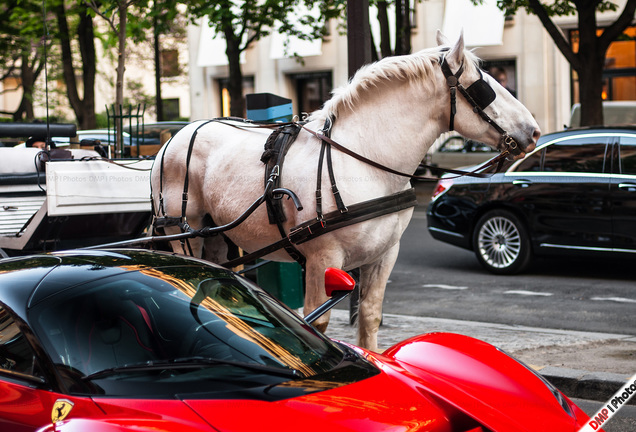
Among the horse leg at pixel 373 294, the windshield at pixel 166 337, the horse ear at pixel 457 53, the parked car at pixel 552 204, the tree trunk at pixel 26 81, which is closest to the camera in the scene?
the windshield at pixel 166 337

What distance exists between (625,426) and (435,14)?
3062cm

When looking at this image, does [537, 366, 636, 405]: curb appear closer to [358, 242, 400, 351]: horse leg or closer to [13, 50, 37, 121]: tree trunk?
[358, 242, 400, 351]: horse leg

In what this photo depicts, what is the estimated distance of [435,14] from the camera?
33875 millimetres

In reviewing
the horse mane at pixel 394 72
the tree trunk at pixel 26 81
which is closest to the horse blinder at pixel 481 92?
the horse mane at pixel 394 72

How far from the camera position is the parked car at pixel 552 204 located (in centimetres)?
1002

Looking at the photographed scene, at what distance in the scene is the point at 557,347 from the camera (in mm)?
6852

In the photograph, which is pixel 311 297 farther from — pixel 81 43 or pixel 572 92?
pixel 572 92

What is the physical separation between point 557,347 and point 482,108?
2.43m

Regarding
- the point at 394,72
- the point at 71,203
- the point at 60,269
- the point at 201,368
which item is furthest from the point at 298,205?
the point at 71,203

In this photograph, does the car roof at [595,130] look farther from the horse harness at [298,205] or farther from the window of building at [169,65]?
the window of building at [169,65]

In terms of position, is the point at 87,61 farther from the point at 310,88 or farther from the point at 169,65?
the point at 169,65

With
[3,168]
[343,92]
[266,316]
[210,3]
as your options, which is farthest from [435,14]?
[266,316]

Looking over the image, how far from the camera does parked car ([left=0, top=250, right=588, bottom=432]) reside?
9.59 feet

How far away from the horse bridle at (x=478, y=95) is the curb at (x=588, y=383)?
1.63 meters
